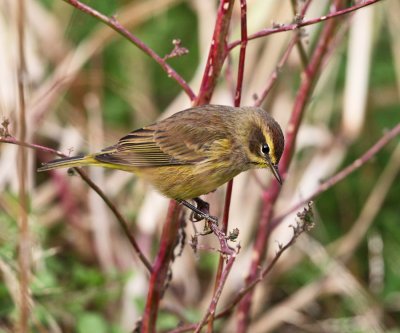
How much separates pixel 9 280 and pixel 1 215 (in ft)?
1.94

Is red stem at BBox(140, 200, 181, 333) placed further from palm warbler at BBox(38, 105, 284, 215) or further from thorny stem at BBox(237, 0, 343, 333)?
thorny stem at BBox(237, 0, 343, 333)

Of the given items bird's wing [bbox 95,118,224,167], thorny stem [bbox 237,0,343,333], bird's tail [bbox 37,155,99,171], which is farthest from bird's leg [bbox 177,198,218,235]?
bird's tail [bbox 37,155,99,171]

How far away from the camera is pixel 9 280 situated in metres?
3.25

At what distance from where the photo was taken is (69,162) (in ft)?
8.70

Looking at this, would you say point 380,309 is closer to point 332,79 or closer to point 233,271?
point 233,271

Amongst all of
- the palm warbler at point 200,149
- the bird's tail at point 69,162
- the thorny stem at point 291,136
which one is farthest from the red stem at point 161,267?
the thorny stem at point 291,136

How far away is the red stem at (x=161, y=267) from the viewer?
2.42 m

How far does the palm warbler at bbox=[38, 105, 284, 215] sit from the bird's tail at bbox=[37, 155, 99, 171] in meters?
0.01

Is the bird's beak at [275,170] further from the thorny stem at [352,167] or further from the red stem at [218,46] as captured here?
the red stem at [218,46]

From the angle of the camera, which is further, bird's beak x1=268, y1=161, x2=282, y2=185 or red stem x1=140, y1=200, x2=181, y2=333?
bird's beak x1=268, y1=161, x2=282, y2=185

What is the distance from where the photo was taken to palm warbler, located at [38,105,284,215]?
2805 millimetres

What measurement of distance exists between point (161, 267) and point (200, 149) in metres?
0.73

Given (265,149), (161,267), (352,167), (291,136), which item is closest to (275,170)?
(265,149)

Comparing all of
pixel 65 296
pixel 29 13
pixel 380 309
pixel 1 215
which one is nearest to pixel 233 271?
pixel 380 309
